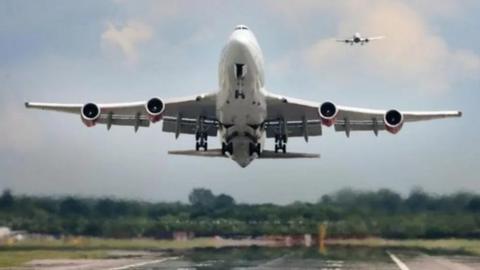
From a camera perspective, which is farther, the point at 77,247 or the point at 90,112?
the point at 77,247

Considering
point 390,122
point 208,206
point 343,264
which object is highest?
point 390,122

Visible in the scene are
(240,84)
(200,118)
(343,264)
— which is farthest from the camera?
(200,118)

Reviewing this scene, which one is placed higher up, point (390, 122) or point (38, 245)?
point (390, 122)

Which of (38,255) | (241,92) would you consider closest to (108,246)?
(38,255)

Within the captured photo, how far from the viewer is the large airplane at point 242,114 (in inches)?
1606

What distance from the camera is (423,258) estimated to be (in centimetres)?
4909

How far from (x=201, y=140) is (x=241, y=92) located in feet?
21.8

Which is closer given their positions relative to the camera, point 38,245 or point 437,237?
point 38,245

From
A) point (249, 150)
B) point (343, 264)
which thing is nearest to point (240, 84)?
point (249, 150)

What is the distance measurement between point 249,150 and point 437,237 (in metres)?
10.2

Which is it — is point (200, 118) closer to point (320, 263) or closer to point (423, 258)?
point (320, 263)

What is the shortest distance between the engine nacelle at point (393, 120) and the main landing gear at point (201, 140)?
828 centimetres

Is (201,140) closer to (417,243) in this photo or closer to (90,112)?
(90,112)

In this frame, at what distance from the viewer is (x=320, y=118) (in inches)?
1747
